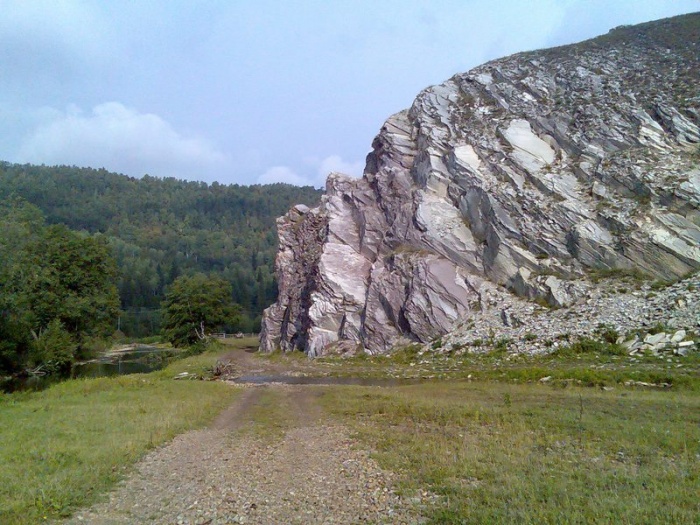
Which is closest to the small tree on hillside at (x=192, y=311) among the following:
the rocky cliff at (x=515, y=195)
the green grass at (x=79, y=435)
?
the rocky cliff at (x=515, y=195)

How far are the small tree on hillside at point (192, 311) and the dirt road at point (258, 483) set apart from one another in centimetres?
6092

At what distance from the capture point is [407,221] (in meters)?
48.7

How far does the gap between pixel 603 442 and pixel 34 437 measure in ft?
55.1

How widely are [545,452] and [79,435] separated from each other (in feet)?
45.6

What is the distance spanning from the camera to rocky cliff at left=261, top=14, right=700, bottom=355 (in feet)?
121

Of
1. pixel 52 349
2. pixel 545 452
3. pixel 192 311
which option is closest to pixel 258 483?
pixel 545 452

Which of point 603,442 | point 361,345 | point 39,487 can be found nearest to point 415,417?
point 603,442

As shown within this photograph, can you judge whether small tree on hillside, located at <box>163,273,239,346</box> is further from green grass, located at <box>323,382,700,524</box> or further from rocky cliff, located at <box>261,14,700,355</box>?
green grass, located at <box>323,382,700,524</box>

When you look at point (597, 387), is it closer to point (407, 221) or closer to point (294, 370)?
point (294, 370)

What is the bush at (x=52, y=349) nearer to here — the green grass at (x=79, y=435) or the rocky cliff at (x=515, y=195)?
the green grass at (x=79, y=435)

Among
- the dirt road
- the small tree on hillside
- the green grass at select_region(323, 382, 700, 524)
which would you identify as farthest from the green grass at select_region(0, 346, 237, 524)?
the small tree on hillside

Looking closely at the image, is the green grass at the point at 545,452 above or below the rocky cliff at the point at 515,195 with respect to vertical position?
below

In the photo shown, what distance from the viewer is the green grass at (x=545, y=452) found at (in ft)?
24.7

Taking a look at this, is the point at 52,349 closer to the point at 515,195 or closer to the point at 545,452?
the point at 515,195
